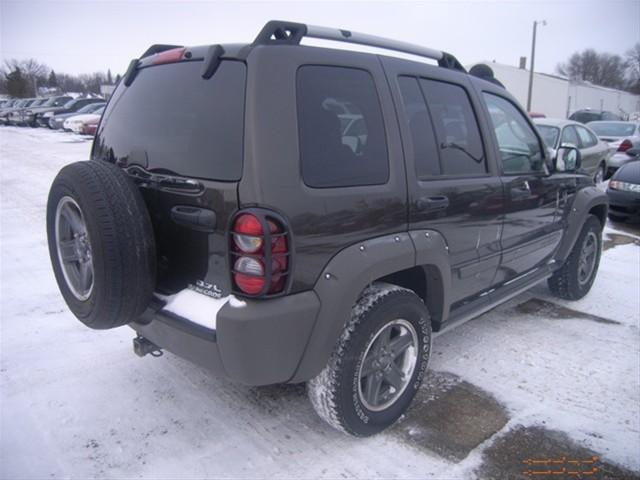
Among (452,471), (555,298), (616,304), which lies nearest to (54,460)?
(452,471)

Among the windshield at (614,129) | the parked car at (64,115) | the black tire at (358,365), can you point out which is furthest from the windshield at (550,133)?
the parked car at (64,115)

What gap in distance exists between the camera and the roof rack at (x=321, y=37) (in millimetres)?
2145

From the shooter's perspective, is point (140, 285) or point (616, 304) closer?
point (140, 285)

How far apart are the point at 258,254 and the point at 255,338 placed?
351mm

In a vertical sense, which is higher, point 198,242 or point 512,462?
point 198,242

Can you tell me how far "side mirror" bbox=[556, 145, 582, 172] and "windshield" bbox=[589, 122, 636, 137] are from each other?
38.9 feet

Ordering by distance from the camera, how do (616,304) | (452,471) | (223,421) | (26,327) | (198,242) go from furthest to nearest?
(616,304) < (26,327) < (223,421) < (452,471) < (198,242)

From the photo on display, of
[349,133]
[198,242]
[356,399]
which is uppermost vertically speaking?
[349,133]

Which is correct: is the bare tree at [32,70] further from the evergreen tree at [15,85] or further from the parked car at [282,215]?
the parked car at [282,215]

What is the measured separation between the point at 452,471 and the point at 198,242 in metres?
1.67

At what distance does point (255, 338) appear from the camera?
200 cm

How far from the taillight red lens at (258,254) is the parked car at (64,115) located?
24.9 meters

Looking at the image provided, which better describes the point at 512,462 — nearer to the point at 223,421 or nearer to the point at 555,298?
the point at 223,421

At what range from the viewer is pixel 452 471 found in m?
2.39
